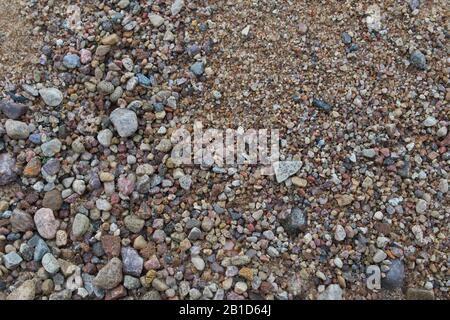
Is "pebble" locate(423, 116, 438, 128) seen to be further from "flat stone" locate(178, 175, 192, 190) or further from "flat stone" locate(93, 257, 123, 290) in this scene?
"flat stone" locate(93, 257, 123, 290)

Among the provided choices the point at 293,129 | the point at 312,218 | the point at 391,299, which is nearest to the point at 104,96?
the point at 293,129

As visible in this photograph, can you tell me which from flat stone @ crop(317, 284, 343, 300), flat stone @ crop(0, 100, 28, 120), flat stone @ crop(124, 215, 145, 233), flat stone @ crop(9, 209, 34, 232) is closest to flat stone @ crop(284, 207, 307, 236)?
flat stone @ crop(317, 284, 343, 300)

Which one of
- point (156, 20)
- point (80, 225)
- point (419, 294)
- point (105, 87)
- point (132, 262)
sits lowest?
point (419, 294)

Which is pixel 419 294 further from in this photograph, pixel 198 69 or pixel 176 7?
pixel 176 7

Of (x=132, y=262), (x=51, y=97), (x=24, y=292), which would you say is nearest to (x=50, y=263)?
(x=24, y=292)

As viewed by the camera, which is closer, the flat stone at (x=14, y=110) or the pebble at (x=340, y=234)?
the pebble at (x=340, y=234)

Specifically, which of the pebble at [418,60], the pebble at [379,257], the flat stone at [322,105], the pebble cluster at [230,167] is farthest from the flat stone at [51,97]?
the pebble at [418,60]

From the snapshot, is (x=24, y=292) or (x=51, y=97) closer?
(x=24, y=292)

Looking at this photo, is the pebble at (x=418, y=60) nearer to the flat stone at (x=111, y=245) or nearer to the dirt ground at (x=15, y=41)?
the flat stone at (x=111, y=245)

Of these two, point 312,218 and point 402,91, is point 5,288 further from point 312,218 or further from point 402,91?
point 402,91
